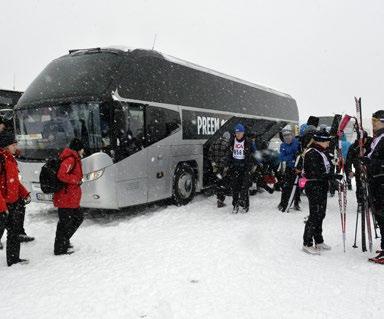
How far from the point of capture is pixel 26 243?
668cm

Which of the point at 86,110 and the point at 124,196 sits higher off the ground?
the point at 86,110

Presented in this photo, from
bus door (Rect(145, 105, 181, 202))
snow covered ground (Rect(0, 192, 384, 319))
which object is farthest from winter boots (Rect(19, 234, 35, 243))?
bus door (Rect(145, 105, 181, 202))

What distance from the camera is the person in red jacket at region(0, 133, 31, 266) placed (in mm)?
5254

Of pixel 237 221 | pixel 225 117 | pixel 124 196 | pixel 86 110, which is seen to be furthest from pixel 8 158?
pixel 225 117

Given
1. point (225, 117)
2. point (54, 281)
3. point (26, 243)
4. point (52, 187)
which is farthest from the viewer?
point (225, 117)

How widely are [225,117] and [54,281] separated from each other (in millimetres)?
8009

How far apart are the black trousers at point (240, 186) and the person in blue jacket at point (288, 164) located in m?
0.93

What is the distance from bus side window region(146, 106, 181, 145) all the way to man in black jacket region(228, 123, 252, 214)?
4.87 ft

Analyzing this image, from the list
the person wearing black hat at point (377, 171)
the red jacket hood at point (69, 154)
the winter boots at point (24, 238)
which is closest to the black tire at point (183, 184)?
the winter boots at point (24, 238)

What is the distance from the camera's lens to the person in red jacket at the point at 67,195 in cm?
566

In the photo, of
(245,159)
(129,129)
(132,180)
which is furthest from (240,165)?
(129,129)

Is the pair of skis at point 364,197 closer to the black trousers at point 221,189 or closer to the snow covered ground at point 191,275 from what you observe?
the snow covered ground at point 191,275

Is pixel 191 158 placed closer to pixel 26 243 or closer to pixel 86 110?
pixel 86 110

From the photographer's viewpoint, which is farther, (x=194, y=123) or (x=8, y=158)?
(x=194, y=123)
